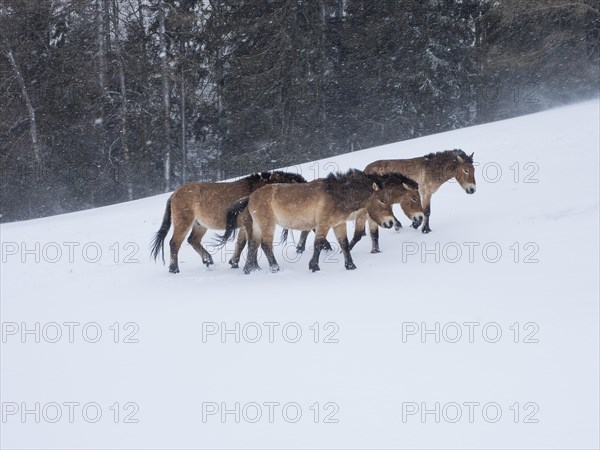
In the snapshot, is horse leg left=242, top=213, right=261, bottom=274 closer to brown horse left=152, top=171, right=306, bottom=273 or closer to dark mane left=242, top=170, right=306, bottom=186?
brown horse left=152, top=171, right=306, bottom=273

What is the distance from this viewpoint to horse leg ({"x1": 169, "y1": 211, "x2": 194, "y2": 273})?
33.4ft

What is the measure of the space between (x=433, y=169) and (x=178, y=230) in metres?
4.69

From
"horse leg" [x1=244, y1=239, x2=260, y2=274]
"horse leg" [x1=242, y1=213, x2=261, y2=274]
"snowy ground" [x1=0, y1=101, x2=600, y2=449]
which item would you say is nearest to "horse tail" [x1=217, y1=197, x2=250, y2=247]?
"horse leg" [x1=242, y1=213, x2=261, y2=274]

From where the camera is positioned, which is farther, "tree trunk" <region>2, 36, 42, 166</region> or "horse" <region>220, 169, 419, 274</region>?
"tree trunk" <region>2, 36, 42, 166</region>

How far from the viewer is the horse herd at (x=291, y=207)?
360 inches

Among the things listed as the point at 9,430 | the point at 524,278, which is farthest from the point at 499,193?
the point at 9,430

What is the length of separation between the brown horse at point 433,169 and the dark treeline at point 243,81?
634 inches

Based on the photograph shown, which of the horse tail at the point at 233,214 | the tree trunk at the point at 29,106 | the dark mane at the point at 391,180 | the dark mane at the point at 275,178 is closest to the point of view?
the dark mane at the point at 391,180

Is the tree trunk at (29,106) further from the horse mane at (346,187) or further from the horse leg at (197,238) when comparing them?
the horse mane at (346,187)

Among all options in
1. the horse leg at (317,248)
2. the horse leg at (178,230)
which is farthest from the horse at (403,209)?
the horse leg at (178,230)

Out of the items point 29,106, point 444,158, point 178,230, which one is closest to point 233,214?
point 178,230

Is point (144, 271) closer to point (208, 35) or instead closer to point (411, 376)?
point (411, 376)

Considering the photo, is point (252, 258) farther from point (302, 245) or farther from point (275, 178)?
point (275, 178)

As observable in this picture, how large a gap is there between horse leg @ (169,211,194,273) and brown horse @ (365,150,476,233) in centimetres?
330
